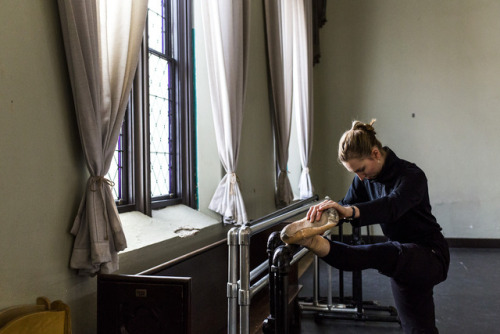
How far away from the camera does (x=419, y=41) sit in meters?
7.28

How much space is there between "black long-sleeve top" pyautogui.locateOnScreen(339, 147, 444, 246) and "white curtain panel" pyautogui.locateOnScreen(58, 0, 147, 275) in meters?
1.03

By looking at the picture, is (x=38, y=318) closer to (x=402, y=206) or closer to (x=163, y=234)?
(x=163, y=234)

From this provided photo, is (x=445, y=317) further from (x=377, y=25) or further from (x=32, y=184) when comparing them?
(x=377, y=25)

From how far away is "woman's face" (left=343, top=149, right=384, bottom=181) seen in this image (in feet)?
7.40

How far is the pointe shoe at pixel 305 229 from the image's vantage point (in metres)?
1.85

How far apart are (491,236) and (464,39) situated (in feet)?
9.62

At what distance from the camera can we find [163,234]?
9.07 feet

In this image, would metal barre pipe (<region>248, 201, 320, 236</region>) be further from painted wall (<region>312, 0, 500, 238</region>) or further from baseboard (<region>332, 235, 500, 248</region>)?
painted wall (<region>312, 0, 500, 238</region>)

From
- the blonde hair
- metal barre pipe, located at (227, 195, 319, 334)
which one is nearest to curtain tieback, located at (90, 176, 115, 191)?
metal barre pipe, located at (227, 195, 319, 334)

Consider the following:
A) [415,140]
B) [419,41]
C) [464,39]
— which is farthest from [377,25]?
[415,140]

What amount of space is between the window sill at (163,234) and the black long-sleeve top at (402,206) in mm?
1103

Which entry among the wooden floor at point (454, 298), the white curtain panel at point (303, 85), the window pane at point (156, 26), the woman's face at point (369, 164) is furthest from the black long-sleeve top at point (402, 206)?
the white curtain panel at point (303, 85)

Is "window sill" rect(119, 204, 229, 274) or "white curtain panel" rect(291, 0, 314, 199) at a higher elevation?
"white curtain panel" rect(291, 0, 314, 199)

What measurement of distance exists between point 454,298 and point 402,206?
2.69 metres
